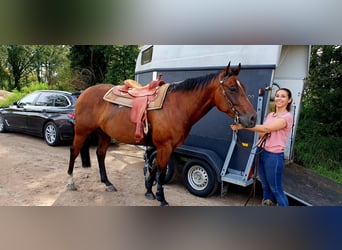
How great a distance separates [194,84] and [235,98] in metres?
0.32

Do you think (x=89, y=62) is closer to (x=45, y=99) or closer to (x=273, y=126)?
(x=45, y=99)

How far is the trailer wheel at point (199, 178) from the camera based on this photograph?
1676mm

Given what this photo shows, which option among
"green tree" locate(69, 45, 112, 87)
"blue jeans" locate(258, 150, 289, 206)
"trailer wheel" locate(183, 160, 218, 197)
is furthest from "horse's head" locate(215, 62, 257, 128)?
"green tree" locate(69, 45, 112, 87)

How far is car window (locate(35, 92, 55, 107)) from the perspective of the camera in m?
1.69

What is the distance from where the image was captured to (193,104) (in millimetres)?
1496

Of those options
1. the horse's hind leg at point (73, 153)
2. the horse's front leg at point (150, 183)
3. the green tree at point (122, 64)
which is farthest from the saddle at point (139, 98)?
the horse's hind leg at point (73, 153)

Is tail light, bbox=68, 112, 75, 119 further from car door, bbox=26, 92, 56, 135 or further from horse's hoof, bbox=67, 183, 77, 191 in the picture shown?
horse's hoof, bbox=67, 183, 77, 191

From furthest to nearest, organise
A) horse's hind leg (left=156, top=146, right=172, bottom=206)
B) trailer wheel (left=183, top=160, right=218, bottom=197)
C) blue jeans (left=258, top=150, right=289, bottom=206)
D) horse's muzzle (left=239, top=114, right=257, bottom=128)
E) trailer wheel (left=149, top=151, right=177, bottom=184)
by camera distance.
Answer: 1. trailer wheel (left=149, top=151, right=177, bottom=184)
2. trailer wheel (left=183, top=160, right=218, bottom=197)
3. horse's hind leg (left=156, top=146, right=172, bottom=206)
4. blue jeans (left=258, top=150, right=289, bottom=206)
5. horse's muzzle (left=239, top=114, right=257, bottom=128)

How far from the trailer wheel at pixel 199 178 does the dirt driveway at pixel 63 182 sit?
6 cm

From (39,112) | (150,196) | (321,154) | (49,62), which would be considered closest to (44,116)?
(39,112)

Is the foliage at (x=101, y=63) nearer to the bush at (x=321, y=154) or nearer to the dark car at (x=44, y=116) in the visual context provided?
the dark car at (x=44, y=116)

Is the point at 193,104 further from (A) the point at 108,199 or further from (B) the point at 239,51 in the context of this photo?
(A) the point at 108,199

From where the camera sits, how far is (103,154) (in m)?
1.79
